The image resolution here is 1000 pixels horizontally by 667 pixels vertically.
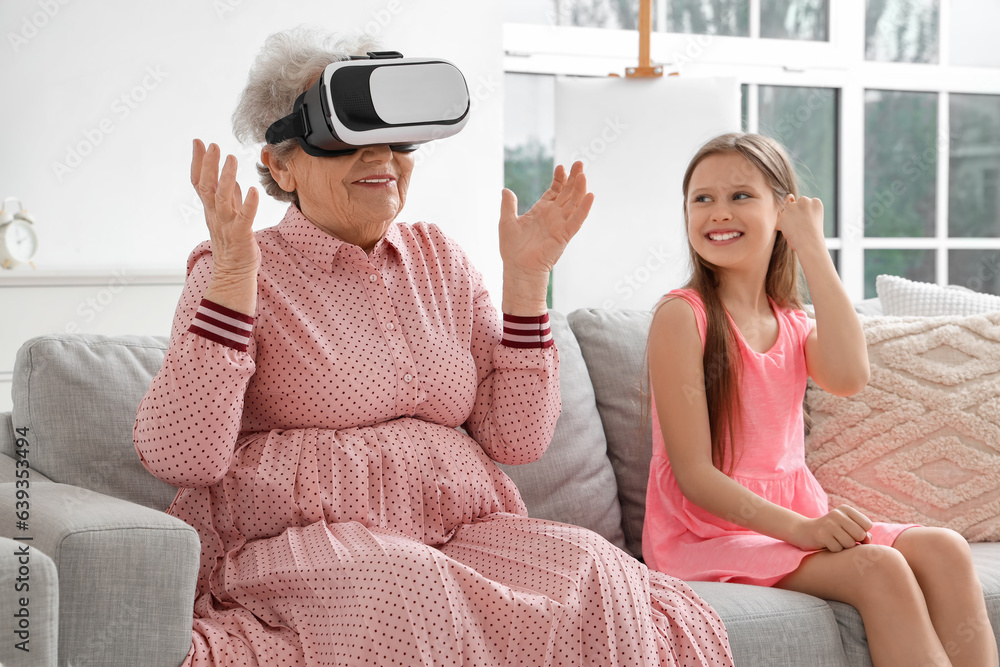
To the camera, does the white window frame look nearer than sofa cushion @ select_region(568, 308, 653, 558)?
No

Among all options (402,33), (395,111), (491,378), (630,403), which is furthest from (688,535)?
(402,33)

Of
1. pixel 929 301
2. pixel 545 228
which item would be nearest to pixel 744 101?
pixel 929 301

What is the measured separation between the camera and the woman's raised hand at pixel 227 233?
3.89 feet

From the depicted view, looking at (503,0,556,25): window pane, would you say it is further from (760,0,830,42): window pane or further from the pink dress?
the pink dress

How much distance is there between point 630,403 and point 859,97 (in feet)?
7.56

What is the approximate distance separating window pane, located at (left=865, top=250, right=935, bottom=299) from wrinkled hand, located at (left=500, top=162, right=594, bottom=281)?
2.60 meters

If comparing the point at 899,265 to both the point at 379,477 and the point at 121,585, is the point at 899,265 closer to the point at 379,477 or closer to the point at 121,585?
the point at 379,477

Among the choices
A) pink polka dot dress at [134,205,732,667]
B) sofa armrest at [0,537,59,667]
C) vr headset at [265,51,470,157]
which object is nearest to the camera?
sofa armrest at [0,537,59,667]

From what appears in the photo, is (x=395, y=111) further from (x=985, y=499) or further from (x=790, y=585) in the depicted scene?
(x=985, y=499)

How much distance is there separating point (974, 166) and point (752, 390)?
2685 mm

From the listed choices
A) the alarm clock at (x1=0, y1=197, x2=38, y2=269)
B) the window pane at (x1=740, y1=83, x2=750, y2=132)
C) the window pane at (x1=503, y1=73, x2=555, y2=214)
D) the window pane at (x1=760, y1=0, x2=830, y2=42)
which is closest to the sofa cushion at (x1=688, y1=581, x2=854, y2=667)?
the alarm clock at (x1=0, y1=197, x2=38, y2=269)

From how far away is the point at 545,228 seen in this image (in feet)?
4.70

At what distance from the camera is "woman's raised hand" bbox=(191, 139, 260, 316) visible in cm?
119

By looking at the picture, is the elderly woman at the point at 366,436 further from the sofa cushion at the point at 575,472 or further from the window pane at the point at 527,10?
the window pane at the point at 527,10
